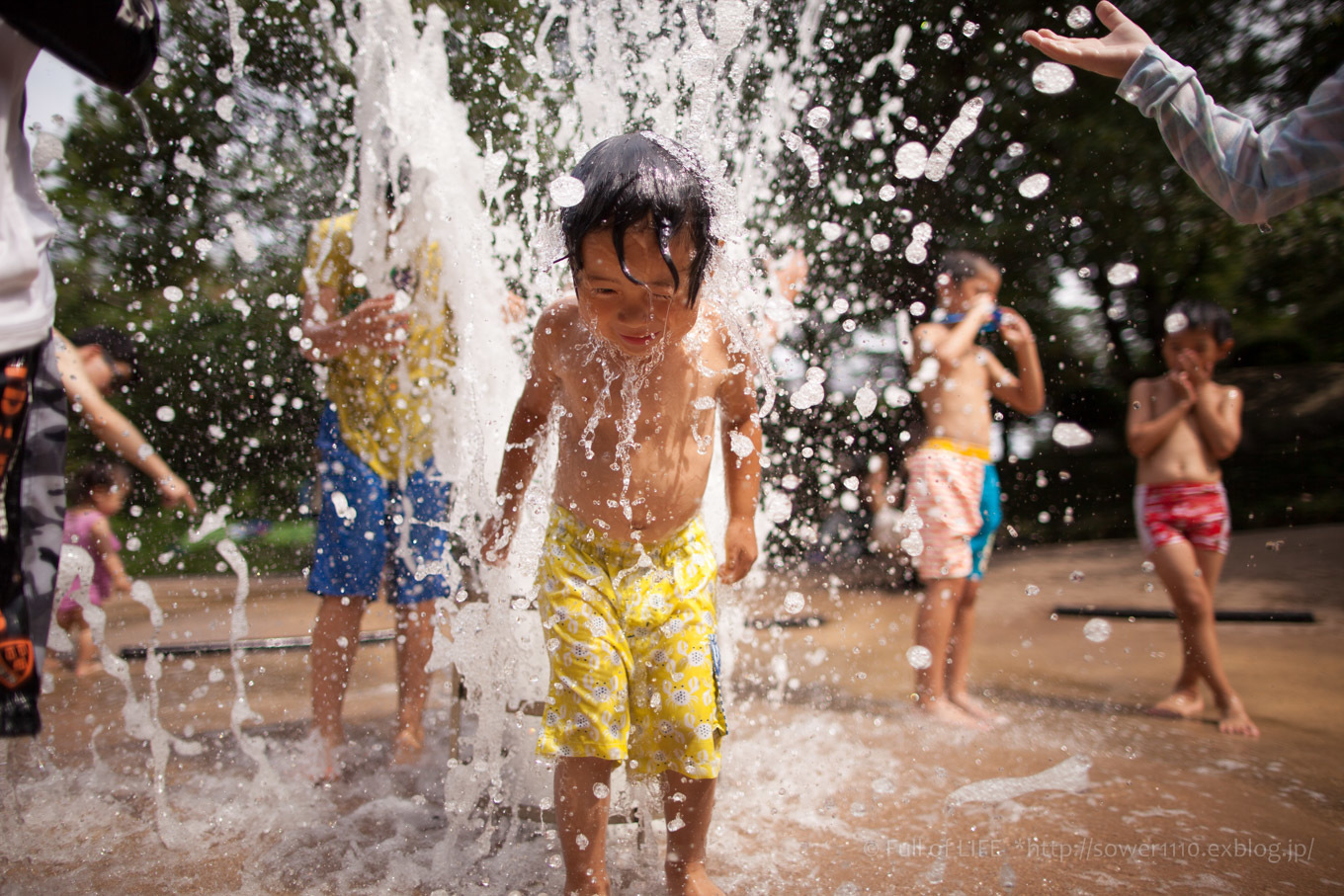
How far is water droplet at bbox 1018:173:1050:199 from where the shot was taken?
23.9 ft

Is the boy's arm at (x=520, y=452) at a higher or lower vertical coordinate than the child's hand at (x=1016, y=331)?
lower

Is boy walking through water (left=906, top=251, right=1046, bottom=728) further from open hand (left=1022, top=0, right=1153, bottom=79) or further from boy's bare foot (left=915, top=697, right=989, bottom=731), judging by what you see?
open hand (left=1022, top=0, right=1153, bottom=79)

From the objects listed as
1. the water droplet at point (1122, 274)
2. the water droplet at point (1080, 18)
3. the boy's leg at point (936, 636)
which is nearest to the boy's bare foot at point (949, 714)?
the boy's leg at point (936, 636)

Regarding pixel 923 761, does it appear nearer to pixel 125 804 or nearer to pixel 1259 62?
pixel 125 804

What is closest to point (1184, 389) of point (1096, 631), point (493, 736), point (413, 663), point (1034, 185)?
point (1096, 631)

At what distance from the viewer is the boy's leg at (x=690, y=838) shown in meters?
1.58

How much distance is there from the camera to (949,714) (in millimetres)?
2840

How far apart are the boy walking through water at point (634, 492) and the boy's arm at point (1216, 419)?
2329mm

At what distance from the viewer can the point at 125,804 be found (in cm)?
207

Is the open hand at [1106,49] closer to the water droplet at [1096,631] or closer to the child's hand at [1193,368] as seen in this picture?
the child's hand at [1193,368]

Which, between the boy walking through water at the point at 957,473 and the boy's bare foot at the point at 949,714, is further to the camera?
the boy walking through water at the point at 957,473

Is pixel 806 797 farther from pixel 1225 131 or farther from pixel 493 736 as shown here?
pixel 1225 131

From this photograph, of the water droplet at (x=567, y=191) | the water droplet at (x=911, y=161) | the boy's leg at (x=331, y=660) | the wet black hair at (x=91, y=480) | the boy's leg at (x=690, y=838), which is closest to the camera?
the water droplet at (x=567, y=191)

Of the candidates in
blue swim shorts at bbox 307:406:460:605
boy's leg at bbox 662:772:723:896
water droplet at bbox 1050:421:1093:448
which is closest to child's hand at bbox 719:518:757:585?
boy's leg at bbox 662:772:723:896
